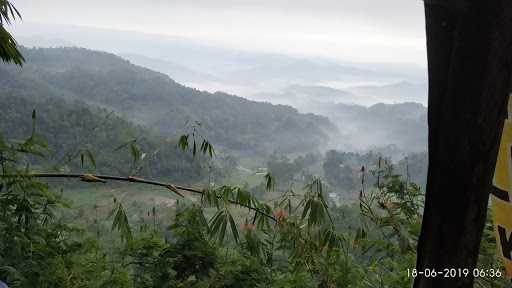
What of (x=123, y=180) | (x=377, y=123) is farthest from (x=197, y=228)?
(x=377, y=123)

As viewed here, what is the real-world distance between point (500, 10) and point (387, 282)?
1459 mm

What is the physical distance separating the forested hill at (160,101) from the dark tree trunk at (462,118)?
122 ft

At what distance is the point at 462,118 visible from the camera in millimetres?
1071

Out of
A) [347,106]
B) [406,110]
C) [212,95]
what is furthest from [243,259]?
[347,106]

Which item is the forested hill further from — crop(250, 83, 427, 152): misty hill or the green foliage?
the green foliage

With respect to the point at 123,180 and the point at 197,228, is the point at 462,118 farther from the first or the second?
the point at 197,228

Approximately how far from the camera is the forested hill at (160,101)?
1700 inches

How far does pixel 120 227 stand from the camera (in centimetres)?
179

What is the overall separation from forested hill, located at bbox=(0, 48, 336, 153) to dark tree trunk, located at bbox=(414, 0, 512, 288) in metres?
37.1

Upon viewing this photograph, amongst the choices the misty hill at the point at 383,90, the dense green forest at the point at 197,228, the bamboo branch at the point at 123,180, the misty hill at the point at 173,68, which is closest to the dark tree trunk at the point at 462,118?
the dense green forest at the point at 197,228

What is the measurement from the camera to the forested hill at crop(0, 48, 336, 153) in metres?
43.2

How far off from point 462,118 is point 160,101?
161 feet

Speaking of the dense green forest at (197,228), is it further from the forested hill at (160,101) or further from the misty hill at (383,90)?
the misty hill at (383,90)

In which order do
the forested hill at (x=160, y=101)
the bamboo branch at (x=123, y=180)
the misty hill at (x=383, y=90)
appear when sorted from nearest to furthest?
the bamboo branch at (x=123, y=180), the forested hill at (x=160, y=101), the misty hill at (x=383, y=90)
